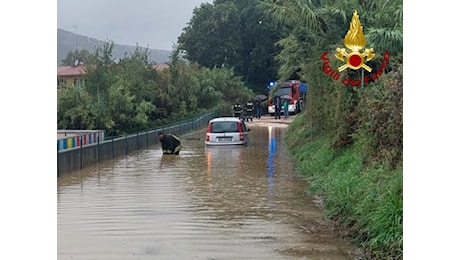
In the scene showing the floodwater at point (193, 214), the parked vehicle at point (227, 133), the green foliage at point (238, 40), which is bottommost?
the floodwater at point (193, 214)

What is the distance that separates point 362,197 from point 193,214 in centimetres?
293

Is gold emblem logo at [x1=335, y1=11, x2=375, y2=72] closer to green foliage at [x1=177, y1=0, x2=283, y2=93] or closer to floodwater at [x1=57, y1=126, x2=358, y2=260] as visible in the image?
floodwater at [x1=57, y1=126, x2=358, y2=260]

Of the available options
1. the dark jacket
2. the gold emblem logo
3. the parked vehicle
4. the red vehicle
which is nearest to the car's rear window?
the parked vehicle

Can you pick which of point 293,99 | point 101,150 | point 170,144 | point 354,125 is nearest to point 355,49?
point 354,125

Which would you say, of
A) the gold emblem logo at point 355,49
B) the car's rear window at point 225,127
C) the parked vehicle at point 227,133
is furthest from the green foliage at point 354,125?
the car's rear window at point 225,127

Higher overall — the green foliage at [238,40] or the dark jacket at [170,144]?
the green foliage at [238,40]

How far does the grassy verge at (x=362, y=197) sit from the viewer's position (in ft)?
24.7

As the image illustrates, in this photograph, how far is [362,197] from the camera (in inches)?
368

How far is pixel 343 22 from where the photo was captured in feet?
57.6

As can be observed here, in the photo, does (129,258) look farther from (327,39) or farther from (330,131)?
(327,39)

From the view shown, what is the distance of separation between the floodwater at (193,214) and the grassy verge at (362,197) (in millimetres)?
284

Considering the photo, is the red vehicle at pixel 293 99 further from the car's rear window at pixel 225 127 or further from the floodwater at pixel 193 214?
the floodwater at pixel 193 214

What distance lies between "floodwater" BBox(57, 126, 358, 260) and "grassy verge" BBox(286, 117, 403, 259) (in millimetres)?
284

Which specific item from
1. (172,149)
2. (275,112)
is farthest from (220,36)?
(172,149)
